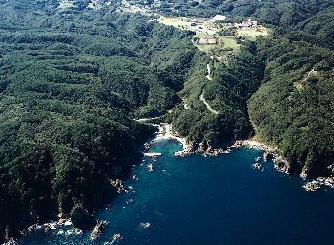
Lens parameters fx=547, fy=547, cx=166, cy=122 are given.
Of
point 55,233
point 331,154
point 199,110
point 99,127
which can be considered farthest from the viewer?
point 199,110

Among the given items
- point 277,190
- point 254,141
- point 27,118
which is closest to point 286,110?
point 254,141

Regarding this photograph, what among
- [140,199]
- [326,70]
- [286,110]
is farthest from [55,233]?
[326,70]

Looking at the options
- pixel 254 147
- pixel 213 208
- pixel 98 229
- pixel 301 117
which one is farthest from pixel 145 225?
pixel 301 117

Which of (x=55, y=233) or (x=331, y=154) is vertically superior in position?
(x=331, y=154)

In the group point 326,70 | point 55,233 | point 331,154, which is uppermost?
point 326,70

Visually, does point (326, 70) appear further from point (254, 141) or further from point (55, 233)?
point (55, 233)

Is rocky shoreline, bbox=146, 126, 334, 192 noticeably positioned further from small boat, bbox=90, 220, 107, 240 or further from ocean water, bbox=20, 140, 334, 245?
small boat, bbox=90, 220, 107, 240

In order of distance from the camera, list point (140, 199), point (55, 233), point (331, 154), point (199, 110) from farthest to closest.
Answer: point (199, 110), point (331, 154), point (140, 199), point (55, 233)

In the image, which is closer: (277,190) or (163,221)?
(163,221)
